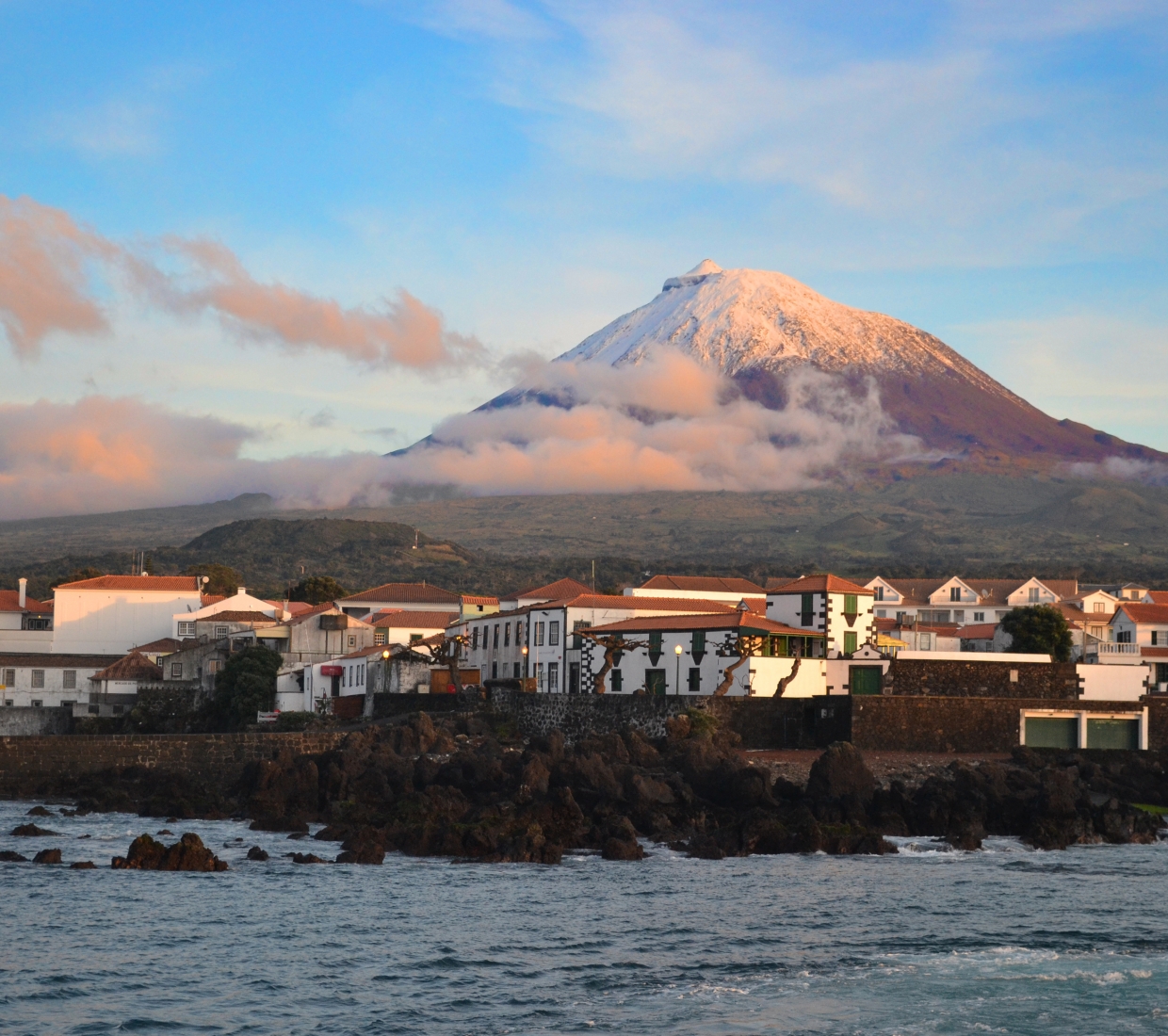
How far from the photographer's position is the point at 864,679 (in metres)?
50.8

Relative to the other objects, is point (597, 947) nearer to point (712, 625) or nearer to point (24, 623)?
point (712, 625)

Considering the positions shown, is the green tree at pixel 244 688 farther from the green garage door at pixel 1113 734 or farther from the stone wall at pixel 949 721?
the green garage door at pixel 1113 734

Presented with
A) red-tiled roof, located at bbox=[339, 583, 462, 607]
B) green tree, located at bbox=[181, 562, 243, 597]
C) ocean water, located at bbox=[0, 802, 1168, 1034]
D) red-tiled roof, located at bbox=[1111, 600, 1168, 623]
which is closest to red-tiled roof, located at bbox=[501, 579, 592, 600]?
red-tiled roof, located at bbox=[339, 583, 462, 607]

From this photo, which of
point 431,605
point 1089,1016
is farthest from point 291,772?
point 431,605

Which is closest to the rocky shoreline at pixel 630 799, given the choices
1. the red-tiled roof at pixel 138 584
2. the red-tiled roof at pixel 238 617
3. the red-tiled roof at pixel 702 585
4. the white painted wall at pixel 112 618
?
the red-tiled roof at pixel 702 585

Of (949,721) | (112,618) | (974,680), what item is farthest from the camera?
(112,618)

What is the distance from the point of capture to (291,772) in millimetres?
44500

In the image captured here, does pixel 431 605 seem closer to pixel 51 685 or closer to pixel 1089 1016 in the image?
pixel 51 685

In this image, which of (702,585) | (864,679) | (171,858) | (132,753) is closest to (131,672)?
(132,753)

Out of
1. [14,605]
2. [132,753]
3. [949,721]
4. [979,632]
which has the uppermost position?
[14,605]

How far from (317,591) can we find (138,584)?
16.0 m

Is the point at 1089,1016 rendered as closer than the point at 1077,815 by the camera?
Yes

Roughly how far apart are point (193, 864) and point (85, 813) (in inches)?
478

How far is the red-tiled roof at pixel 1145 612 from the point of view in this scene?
79188mm
